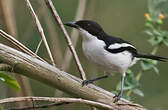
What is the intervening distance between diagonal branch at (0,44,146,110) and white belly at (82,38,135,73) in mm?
562

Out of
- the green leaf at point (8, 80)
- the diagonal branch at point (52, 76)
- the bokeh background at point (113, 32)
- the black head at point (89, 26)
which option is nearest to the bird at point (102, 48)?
the black head at point (89, 26)

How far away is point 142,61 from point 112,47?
11.4 inches

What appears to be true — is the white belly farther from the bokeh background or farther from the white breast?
the bokeh background

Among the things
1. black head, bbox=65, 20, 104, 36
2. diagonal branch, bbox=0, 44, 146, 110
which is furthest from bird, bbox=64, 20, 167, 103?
diagonal branch, bbox=0, 44, 146, 110

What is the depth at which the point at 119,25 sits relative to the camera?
18.4ft

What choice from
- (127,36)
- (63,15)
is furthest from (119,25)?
(63,15)

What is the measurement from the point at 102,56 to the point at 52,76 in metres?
0.88

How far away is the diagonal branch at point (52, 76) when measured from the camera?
80.2 inches

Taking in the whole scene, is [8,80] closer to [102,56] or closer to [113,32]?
[102,56]

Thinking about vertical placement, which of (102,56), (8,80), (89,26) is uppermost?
(89,26)

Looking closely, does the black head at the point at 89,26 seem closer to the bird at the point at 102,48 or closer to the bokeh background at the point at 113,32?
the bird at the point at 102,48

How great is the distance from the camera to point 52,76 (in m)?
2.17

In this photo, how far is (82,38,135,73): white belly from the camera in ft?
9.73

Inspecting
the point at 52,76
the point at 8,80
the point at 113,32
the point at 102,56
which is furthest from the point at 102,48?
the point at 113,32
